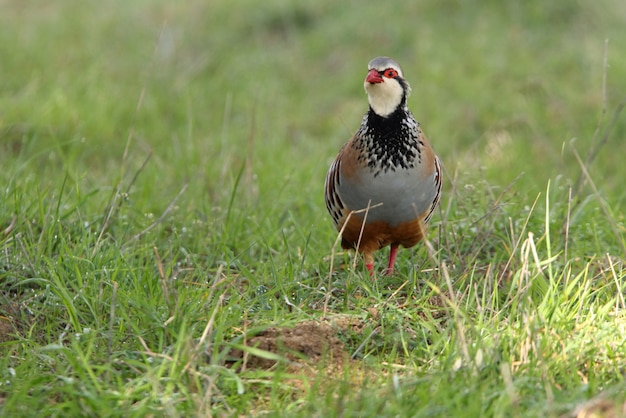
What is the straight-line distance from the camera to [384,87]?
3951 mm

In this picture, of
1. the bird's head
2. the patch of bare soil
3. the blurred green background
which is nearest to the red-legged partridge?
the bird's head

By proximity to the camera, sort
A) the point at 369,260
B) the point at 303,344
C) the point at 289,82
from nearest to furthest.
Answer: the point at 303,344
the point at 369,260
the point at 289,82

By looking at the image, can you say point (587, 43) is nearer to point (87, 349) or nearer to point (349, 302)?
point (349, 302)

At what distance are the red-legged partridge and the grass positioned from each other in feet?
0.67

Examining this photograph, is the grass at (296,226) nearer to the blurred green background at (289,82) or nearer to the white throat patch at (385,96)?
the blurred green background at (289,82)

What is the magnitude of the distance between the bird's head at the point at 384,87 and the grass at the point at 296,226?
23.9 inches

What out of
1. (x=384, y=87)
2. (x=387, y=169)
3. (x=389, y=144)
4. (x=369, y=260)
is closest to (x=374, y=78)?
(x=384, y=87)

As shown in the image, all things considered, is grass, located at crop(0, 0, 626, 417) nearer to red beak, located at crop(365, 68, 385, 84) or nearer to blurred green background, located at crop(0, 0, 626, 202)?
blurred green background, located at crop(0, 0, 626, 202)

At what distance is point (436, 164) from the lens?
13.7 ft

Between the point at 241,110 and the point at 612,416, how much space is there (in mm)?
5299

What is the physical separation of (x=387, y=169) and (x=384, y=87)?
36 centimetres

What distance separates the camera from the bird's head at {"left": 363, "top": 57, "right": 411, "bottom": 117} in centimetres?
394

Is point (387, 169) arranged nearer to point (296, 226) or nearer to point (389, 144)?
point (389, 144)

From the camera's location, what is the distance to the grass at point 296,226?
2898 millimetres
